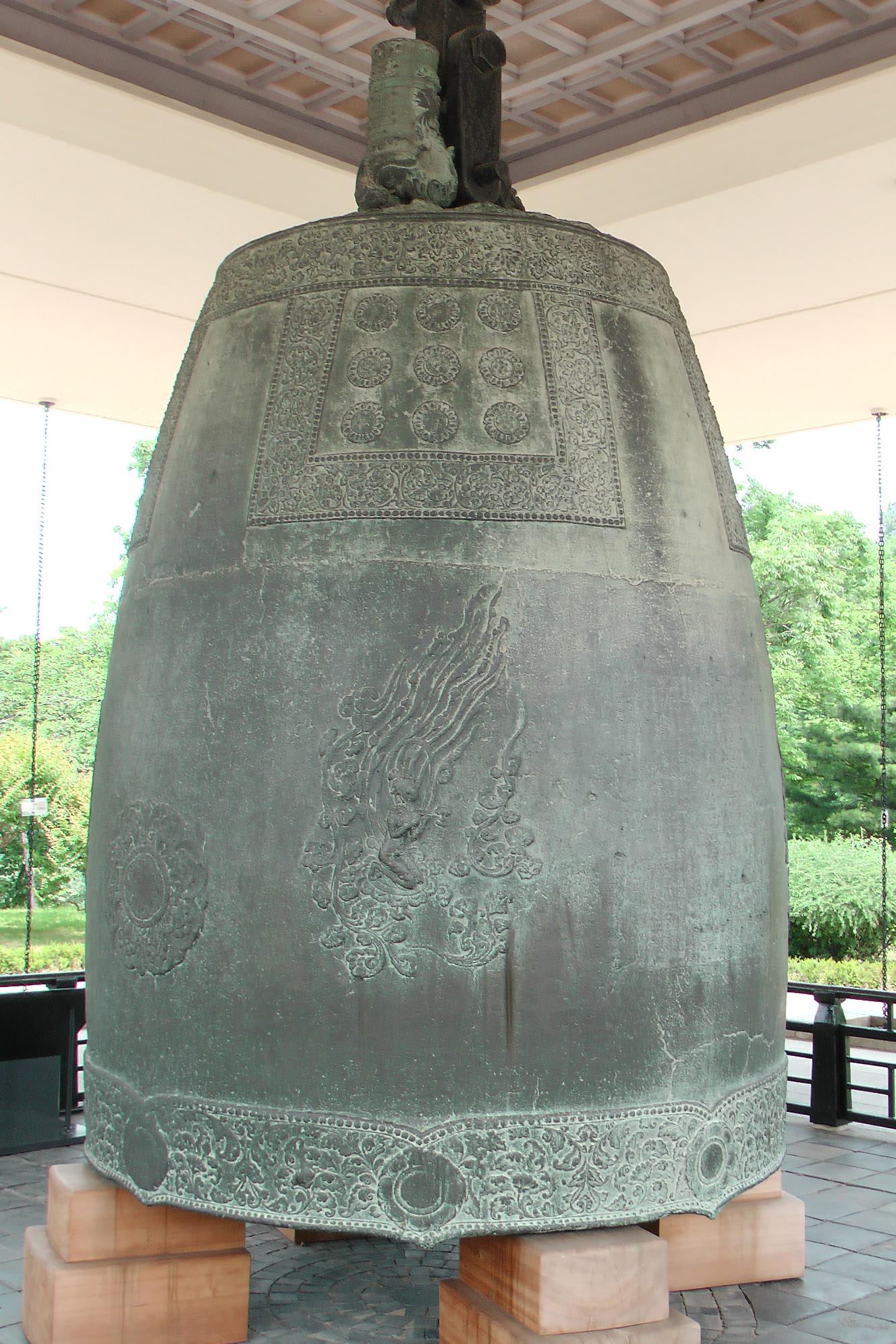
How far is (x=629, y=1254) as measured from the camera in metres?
2.64

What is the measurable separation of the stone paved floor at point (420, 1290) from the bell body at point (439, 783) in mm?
898

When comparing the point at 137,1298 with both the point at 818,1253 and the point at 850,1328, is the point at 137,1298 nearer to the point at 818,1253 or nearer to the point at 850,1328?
A: the point at 850,1328

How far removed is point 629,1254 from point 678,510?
1.57 meters

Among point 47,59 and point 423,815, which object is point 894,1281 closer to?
point 423,815

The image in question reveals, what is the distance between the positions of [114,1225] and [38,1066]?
8.73 ft

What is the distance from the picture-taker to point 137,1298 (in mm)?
2990

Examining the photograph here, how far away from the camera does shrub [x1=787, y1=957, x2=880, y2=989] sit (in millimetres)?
12891

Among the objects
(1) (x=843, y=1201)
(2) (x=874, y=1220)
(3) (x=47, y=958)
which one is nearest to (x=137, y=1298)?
(2) (x=874, y=1220)

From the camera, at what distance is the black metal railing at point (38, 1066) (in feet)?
17.8

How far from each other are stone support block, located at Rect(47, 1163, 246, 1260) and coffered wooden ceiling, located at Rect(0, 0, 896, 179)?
3.35m

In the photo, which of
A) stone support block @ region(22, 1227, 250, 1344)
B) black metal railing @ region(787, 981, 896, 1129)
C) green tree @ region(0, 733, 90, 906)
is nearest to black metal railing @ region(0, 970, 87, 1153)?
stone support block @ region(22, 1227, 250, 1344)

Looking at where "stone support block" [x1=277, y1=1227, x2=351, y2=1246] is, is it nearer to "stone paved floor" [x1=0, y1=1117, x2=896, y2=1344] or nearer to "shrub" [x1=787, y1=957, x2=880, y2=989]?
"stone paved floor" [x1=0, y1=1117, x2=896, y2=1344]

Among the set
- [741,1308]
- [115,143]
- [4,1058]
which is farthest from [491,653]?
[4,1058]

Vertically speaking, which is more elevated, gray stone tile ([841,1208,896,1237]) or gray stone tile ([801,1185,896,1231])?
gray stone tile ([841,1208,896,1237])
